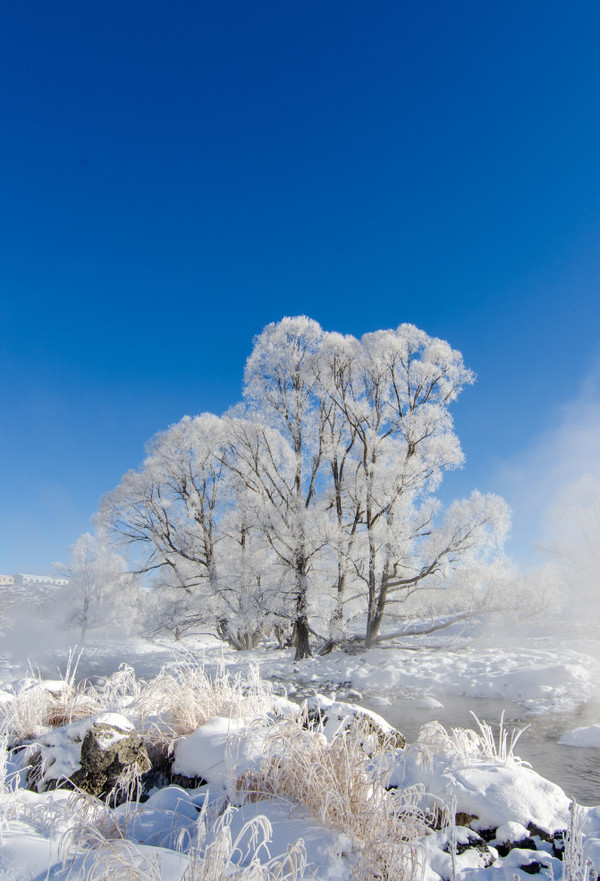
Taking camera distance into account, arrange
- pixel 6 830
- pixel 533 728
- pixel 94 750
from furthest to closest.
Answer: pixel 533 728
pixel 94 750
pixel 6 830

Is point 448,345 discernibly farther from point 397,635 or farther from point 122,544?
point 122,544

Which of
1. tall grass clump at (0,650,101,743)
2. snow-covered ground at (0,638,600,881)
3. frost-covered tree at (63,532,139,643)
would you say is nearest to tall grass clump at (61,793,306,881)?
snow-covered ground at (0,638,600,881)

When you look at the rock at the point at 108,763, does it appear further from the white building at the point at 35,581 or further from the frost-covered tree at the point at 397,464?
the white building at the point at 35,581

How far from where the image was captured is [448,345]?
644 inches

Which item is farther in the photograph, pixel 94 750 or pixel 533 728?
pixel 533 728

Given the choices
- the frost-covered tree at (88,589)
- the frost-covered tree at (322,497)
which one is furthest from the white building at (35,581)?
the frost-covered tree at (322,497)

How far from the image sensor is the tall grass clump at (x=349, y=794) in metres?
2.68

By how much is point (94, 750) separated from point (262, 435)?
13574 mm

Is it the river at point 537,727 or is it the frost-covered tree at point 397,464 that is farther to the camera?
the frost-covered tree at point 397,464

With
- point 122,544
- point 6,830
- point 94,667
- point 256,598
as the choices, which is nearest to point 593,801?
point 6,830

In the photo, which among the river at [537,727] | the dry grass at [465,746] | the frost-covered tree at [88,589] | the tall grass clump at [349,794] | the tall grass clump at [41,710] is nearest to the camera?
the tall grass clump at [349,794]

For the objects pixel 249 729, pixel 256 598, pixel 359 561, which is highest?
pixel 359 561

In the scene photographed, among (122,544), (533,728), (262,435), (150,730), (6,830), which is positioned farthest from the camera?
(122,544)

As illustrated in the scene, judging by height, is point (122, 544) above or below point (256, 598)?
above
